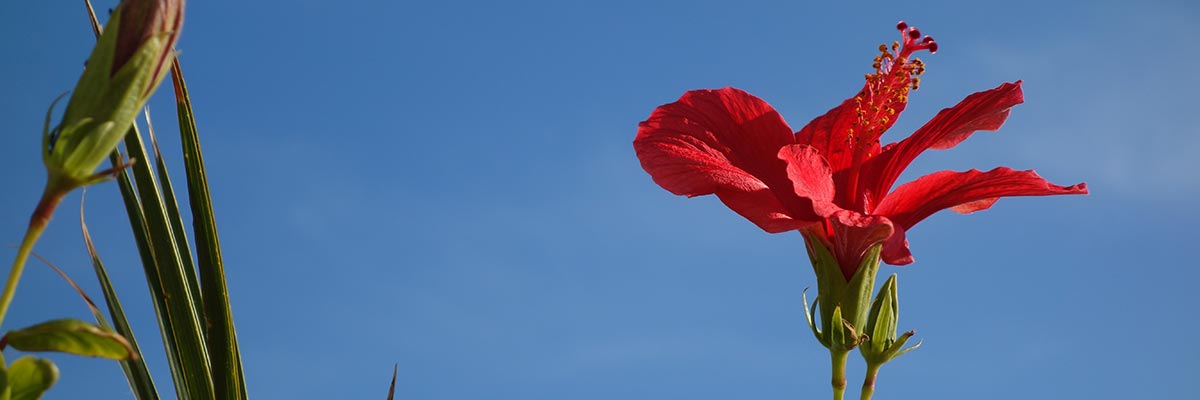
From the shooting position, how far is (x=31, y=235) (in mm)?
697

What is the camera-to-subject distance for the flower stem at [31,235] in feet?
2.19

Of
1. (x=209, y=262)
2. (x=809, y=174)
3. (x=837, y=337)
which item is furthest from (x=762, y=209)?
(x=209, y=262)

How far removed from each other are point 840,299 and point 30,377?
942 mm

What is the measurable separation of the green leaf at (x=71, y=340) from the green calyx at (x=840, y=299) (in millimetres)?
840

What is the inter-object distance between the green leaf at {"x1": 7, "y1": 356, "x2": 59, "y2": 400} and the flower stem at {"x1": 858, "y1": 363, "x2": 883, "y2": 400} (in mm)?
908

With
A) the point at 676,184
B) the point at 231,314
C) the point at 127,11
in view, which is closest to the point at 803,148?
the point at 676,184

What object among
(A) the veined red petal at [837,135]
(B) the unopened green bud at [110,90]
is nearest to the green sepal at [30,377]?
(B) the unopened green bud at [110,90]

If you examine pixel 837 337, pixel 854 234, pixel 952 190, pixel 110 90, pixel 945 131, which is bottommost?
pixel 110 90

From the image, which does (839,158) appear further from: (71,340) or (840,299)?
(71,340)

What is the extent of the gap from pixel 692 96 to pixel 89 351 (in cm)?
96

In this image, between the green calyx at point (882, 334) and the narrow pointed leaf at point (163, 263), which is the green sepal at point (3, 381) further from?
the green calyx at point (882, 334)

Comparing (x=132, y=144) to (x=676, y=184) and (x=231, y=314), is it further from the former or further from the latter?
(x=676, y=184)

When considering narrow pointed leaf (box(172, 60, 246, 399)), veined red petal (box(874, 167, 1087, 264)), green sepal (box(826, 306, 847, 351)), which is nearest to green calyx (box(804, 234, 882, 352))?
green sepal (box(826, 306, 847, 351))

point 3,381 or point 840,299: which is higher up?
point 840,299
